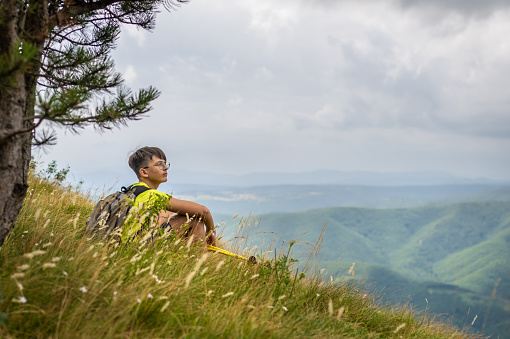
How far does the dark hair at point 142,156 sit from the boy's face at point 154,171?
0.17 ft

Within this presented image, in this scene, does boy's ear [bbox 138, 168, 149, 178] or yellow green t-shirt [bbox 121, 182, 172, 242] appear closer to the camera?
yellow green t-shirt [bbox 121, 182, 172, 242]

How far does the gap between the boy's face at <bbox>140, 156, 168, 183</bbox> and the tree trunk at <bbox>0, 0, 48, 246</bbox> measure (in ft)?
6.03

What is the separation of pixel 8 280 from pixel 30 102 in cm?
148

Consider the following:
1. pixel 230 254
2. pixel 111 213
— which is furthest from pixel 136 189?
pixel 230 254

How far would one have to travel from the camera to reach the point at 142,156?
5113 mm

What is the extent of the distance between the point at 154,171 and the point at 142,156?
0.88 feet

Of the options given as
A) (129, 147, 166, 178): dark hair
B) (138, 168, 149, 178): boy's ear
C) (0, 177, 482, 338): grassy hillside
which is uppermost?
(129, 147, 166, 178): dark hair

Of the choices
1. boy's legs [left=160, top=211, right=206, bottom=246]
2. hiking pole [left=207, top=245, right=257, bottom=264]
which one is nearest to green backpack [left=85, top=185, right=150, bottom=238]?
boy's legs [left=160, top=211, right=206, bottom=246]

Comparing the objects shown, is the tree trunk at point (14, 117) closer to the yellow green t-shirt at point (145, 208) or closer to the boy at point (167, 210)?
the yellow green t-shirt at point (145, 208)

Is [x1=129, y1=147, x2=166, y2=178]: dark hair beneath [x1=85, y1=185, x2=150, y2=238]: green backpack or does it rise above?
above

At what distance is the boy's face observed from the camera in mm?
5055

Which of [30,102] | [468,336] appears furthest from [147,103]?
[468,336]

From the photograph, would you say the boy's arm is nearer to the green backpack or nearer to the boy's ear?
the green backpack

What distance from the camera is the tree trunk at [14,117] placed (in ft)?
9.59
